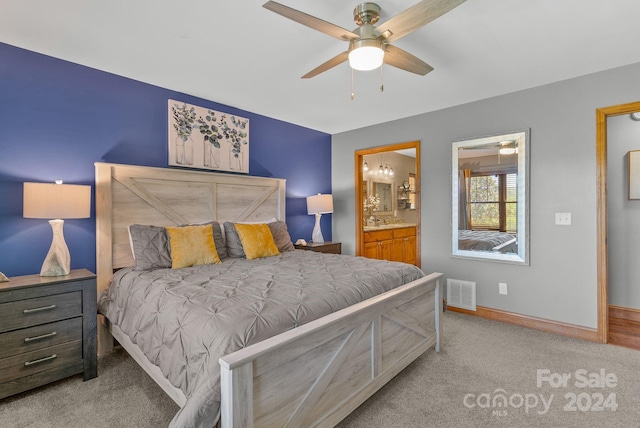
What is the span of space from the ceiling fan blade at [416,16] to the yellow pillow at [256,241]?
7.02 feet

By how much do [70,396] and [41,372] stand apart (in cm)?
26

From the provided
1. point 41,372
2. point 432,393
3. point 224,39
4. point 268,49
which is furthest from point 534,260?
point 41,372

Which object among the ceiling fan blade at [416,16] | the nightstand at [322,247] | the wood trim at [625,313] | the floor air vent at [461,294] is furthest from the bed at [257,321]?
the wood trim at [625,313]

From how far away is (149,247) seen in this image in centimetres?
257

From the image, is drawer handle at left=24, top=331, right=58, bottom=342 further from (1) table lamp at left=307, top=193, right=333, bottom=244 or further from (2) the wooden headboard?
(1) table lamp at left=307, top=193, right=333, bottom=244

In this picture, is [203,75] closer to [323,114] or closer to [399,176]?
[323,114]

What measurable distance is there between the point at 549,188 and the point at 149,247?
3.87m

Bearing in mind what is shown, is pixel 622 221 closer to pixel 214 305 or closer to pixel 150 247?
pixel 214 305

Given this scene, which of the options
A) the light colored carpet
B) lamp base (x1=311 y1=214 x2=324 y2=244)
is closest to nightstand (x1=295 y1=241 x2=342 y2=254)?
lamp base (x1=311 y1=214 x2=324 y2=244)

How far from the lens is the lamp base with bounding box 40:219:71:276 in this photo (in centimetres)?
222

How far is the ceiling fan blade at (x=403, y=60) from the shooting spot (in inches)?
77.5

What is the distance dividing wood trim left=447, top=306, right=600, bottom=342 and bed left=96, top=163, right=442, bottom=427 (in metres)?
1.26

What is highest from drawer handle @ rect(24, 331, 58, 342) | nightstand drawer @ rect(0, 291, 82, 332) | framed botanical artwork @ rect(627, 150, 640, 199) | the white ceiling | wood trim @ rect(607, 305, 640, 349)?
the white ceiling

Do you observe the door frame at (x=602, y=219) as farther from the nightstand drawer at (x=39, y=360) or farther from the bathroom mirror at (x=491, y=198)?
the nightstand drawer at (x=39, y=360)
